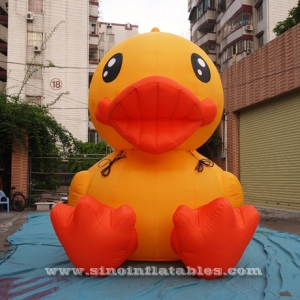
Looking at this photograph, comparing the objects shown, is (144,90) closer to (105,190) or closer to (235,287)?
(105,190)

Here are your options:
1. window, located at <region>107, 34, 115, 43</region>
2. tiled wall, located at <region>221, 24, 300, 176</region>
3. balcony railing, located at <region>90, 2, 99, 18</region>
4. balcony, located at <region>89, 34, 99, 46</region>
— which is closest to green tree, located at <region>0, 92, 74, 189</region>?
tiled wall, located at <region>221, 24, 300, 176</region>

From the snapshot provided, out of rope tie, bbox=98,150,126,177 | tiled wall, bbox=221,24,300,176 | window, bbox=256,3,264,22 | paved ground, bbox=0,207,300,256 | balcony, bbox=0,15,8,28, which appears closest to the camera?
rope tie, bbox=98,150,126,177

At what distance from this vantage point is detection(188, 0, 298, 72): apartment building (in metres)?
21.6

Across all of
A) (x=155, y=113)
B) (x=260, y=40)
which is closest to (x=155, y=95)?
(x=155, y=113)

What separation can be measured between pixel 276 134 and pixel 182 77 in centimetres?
736

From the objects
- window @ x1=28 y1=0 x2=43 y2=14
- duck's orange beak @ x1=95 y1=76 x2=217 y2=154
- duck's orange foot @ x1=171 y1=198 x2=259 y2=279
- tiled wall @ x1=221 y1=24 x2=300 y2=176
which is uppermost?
window @ x1=28 y1=0 x2=43 y2=14

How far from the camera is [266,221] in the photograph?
303 inches

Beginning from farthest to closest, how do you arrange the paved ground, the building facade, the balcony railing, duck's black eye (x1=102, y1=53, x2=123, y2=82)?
1. the balcony railing
2. the building facade
3. the paved ground
4. duck's black eye (x1=102, y1=53, x2=123, y2=82)

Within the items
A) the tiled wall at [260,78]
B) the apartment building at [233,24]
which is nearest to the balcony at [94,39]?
the apartment building at [233,24]

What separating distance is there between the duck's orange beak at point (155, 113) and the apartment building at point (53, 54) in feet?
59.2

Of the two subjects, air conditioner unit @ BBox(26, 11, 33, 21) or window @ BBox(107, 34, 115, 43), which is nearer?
air conditioner unit @ BBox(26, 11, 33, 21)

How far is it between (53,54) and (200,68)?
19162mm

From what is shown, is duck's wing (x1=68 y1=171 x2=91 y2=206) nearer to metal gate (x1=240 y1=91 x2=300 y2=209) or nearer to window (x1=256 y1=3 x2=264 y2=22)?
metal gate (x1=240 y1=91 x2=300 y2=209)

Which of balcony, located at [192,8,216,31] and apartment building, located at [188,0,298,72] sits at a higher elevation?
balcony, located at [192,8,216,31]
